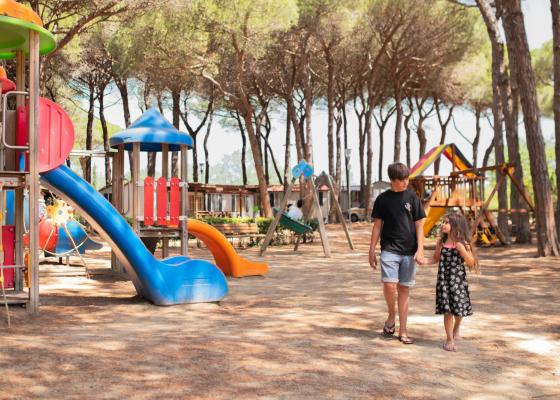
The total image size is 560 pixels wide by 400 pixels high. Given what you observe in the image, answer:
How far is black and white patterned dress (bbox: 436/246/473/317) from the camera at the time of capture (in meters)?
4.65

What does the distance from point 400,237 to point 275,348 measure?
4.16 ft

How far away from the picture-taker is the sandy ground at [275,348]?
3.53m

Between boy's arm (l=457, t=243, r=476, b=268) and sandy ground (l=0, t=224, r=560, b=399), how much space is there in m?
0.64

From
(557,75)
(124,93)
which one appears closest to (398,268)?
(557,75)

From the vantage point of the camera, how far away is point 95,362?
3.92 meters

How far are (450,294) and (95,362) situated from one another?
2508 mm

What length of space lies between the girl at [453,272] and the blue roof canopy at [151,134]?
5.09 m

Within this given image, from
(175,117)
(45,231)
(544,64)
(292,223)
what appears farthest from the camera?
(544,64)

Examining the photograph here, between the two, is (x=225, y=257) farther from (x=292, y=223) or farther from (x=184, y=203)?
(x=292, y=223)

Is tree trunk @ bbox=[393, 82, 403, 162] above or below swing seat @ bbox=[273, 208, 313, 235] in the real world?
above

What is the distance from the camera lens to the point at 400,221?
491cm

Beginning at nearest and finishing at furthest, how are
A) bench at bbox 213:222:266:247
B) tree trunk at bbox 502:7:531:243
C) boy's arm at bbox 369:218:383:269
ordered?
boy's arm at bbox 369:218:383:269 → tree trunk at bbox 502:7:531:243 → bench at bbox 213:222:266:247

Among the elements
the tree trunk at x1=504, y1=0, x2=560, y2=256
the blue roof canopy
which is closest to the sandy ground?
the blue roof canopy

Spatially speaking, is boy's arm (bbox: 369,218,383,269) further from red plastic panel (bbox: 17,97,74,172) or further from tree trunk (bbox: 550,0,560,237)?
tree trunk (bbox: 550,0,560,237)
